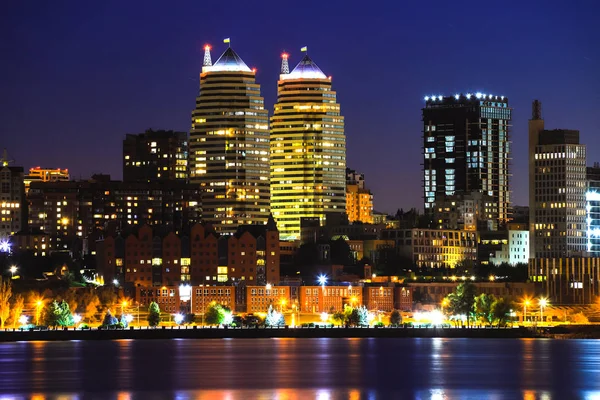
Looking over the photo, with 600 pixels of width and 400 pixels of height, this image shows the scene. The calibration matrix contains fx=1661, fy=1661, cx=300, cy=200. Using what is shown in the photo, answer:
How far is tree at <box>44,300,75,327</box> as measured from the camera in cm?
19662

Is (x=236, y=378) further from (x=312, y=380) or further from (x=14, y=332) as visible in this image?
(x=14, y=332)

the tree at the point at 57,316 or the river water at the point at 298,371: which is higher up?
the tree at the point at 57,316

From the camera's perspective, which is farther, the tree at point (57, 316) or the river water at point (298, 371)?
the tree at point (57, 316)

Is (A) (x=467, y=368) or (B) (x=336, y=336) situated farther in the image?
(B) (x=336, y=336)

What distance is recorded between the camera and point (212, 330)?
Result: 196 meters

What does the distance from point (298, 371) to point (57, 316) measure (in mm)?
49215

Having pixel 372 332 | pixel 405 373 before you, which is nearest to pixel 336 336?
pixel 372 332

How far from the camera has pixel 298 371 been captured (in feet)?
514

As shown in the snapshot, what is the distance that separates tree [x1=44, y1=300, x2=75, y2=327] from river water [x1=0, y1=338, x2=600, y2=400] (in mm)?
3149

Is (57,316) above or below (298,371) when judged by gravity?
above

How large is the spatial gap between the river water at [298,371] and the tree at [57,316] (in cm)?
315

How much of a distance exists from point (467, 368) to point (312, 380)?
65.1 feet

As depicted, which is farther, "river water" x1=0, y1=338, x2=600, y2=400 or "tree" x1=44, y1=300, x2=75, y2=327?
"tree" x1=44, y1=300, x2=75, y2=327

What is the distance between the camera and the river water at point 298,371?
139 m
